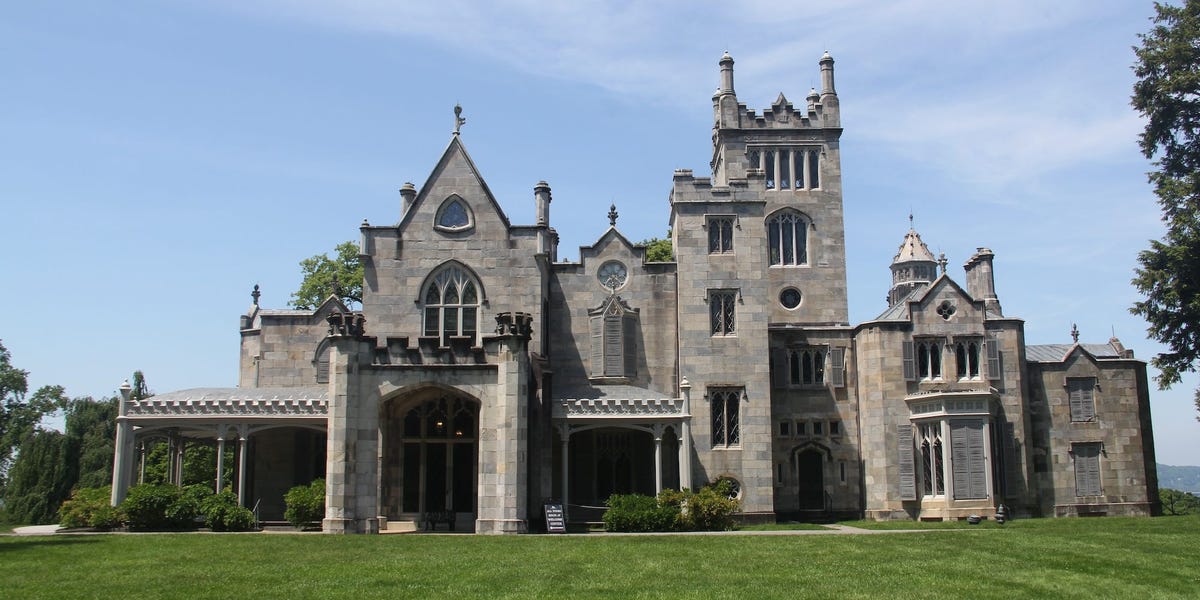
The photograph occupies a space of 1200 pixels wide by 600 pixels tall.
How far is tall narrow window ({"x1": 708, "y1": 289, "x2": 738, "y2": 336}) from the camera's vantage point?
38.6 metres

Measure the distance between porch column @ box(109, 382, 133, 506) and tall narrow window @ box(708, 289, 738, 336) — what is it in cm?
2048

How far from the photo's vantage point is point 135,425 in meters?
34.3

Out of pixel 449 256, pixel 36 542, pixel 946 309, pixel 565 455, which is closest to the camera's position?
pixel 36 542

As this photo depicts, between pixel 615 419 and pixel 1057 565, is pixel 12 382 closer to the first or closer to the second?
pixel 615 419

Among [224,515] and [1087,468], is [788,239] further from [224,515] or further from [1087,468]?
[224,515]

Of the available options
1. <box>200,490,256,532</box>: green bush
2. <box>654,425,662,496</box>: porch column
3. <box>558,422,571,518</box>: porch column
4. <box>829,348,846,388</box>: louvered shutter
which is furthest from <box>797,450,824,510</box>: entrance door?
<box>200,490,256,532</box>: green bush

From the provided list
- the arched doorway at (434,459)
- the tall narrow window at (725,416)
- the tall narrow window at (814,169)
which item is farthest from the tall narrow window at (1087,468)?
the arched doorway at (434,459)

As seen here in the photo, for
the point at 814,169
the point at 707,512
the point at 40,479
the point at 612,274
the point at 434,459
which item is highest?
the point at 814,169

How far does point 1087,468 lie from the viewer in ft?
132

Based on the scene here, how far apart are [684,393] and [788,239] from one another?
1400cm

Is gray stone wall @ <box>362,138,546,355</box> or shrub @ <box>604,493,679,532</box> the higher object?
gray stone wall @ <box>362,138,546,355</box>

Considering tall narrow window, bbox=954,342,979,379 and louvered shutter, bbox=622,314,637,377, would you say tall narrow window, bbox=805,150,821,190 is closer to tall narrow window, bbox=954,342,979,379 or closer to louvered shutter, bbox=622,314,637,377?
tall narrow window, bbox=954,342,979,379

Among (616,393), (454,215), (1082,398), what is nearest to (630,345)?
(616,393)

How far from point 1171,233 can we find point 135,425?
35513 mm
